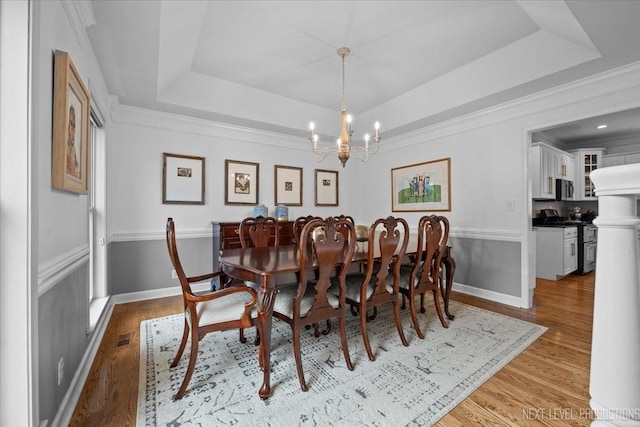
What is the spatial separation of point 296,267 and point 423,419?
3.57 feet

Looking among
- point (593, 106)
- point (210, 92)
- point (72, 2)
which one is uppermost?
point (210, 92)

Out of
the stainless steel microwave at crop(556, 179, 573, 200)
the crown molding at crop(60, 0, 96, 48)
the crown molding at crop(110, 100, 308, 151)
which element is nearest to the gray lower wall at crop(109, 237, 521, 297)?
the crown molding at crop(110, 100, 308, 151)

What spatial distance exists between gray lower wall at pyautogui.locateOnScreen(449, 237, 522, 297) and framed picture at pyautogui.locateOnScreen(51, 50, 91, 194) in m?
4.18

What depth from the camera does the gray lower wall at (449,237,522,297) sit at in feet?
11.3

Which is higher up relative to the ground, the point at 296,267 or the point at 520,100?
the point at 520,100

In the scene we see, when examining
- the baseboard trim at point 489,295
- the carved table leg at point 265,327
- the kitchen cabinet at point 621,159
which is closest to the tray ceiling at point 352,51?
the carved table leg at point 265,327

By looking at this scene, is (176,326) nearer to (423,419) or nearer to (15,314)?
(15,314)

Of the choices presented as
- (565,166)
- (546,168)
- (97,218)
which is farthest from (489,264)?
(97,218)

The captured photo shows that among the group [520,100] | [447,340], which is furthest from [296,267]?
[520,100]

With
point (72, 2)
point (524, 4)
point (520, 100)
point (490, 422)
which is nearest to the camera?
point (490, 422)

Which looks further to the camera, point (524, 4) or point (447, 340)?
point (447, 340)

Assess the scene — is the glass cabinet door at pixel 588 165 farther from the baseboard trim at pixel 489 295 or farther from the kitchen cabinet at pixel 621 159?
the baseboard trim at pixel 489 295

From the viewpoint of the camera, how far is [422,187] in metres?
4.46

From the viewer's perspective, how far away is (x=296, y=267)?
73.2 inches
